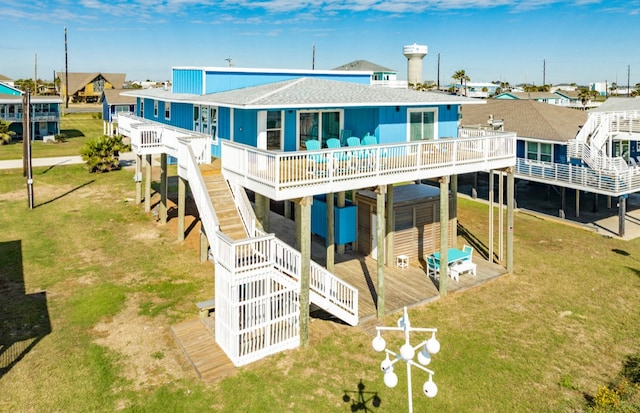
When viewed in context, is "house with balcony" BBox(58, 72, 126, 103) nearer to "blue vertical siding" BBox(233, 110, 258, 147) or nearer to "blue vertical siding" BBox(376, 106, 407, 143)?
"blue vertical siding" BBox(233, 110, 258, 147)

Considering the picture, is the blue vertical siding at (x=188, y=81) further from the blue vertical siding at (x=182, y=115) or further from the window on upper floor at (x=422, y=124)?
the window on upper floor at (x=422, y=124)

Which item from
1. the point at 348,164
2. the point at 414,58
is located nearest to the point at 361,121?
the point at 348,164

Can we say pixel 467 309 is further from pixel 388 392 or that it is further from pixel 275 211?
pixel 275 211

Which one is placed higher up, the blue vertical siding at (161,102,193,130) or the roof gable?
the roof gable

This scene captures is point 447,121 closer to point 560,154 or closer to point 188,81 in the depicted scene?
point 188,81

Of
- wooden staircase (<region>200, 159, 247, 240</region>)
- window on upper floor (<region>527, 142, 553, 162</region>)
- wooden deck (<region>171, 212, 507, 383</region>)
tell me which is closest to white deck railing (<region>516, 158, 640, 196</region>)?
window on upper floor (<region>527, 142, 553, 162</region>)

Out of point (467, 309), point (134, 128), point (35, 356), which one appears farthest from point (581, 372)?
point (134, 128)
